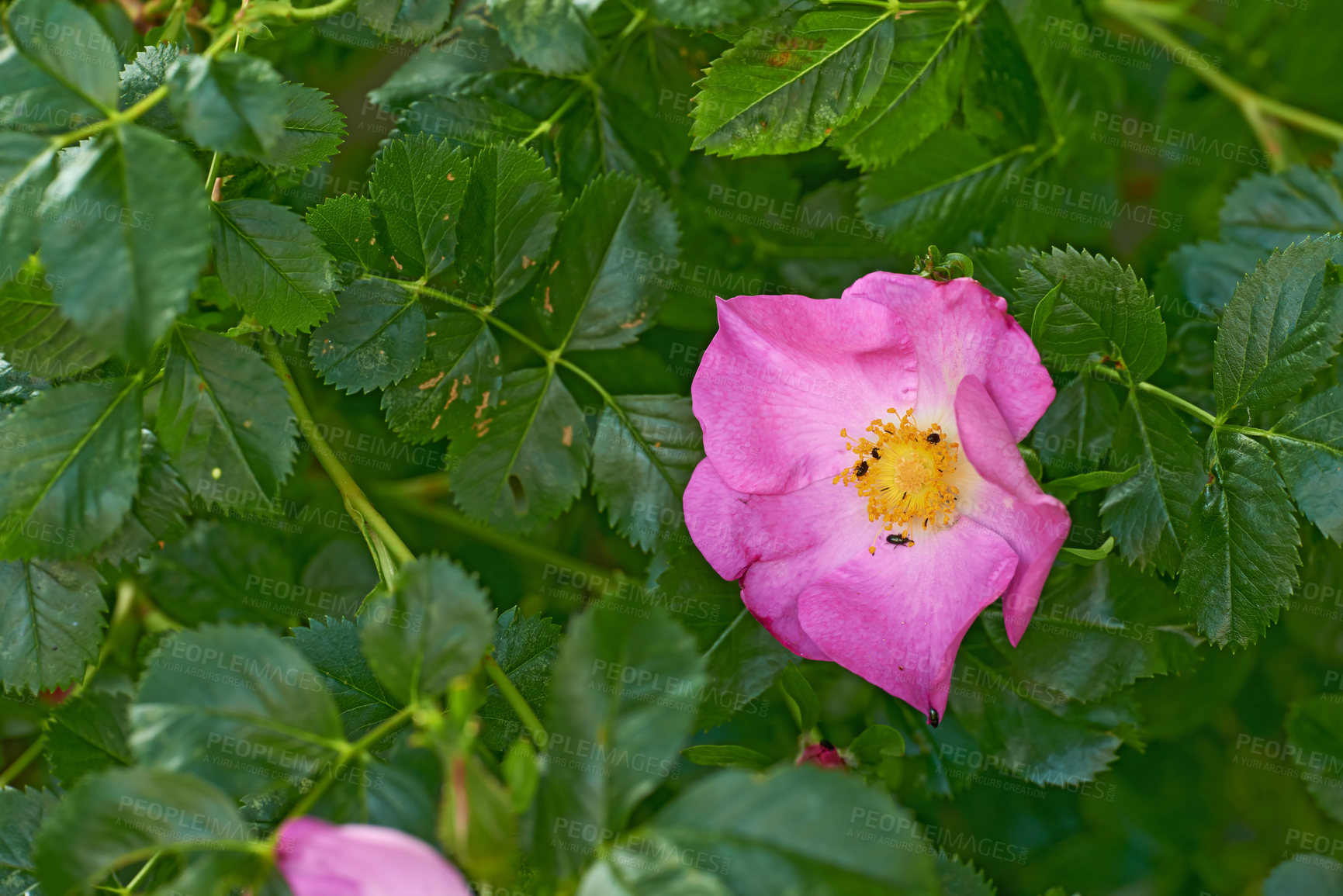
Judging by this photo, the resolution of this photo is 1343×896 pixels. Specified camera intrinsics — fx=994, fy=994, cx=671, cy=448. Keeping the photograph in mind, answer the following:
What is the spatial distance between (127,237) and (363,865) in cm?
50

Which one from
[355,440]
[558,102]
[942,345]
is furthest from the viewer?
[355,440]

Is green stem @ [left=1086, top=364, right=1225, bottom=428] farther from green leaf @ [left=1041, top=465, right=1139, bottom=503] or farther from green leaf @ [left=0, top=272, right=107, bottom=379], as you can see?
green leaf @ [left=0, top=272, right=107, bottom=379]

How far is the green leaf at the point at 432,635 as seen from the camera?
0.79 meters

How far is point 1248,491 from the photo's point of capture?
3.22 feet

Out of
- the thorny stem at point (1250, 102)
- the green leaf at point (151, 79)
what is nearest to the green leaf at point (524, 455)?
the green leaf at point (151, 79)

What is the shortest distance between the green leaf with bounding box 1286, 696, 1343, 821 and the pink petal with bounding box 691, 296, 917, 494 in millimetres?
684

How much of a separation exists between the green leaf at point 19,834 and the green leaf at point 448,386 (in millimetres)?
543

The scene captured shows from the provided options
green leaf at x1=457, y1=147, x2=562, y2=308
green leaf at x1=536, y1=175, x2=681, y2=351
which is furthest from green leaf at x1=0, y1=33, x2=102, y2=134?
green leaf at x1=536, y1=175, x2=681, y2=351

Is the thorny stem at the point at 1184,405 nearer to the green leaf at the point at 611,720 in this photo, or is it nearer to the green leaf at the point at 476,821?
the green leaf at the point at 611,720

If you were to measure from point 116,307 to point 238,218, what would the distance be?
27 cm

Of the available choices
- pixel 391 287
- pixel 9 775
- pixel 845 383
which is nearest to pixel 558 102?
pixel 391 287

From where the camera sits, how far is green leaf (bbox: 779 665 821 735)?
1.04 metres

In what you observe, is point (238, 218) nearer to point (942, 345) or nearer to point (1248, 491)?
point (942, 345)

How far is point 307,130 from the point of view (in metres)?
1.02
